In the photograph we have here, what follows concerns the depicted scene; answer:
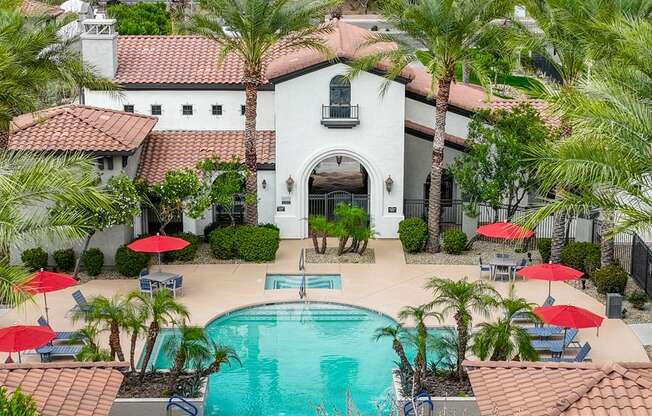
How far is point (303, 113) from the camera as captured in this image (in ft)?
123

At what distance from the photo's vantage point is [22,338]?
938 inches

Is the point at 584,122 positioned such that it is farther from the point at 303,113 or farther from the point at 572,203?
Result: the point at 303,113

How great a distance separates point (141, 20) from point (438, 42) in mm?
41374

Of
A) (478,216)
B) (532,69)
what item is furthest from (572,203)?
(478,216)

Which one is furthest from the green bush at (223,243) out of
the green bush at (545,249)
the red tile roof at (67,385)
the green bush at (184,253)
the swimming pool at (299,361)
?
the red tile roof at (67,385)

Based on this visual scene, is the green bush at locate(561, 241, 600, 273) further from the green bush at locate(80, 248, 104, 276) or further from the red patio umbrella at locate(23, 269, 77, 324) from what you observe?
the red patio umbrella at locate(23, 269, 77, 324)

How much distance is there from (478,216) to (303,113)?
23.4ft

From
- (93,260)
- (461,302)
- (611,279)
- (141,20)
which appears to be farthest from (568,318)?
(141,20)

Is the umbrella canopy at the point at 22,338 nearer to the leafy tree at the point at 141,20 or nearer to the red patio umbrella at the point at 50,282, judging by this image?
the red patio umbrella at the point at 50,282

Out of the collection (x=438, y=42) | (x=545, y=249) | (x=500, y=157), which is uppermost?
(x=438, y=42)

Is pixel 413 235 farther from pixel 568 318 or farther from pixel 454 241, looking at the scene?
pixel 568 318

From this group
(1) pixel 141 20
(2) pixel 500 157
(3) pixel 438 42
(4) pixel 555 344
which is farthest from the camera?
(1) pixel 141 20

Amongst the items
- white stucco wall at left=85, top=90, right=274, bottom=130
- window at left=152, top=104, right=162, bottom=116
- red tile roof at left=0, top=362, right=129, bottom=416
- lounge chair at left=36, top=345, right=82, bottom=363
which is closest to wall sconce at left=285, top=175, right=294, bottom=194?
white stucco wall at left=85, top=90, right=274, bottom=130

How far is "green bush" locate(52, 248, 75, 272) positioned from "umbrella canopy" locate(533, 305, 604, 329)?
614 inches
